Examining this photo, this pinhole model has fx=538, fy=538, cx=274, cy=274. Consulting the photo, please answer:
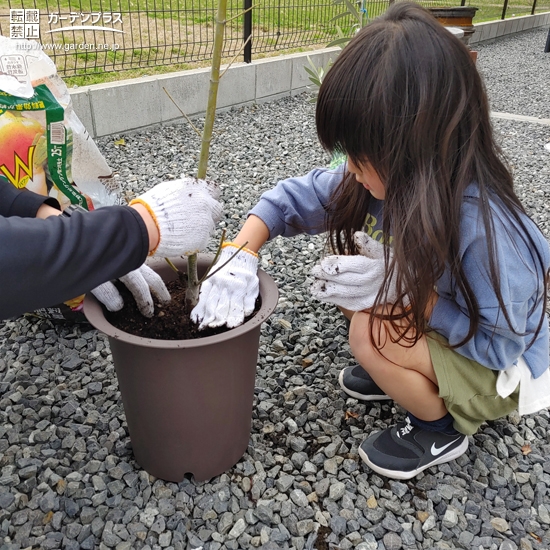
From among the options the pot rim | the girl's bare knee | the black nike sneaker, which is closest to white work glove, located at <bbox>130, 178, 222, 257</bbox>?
the pot rim

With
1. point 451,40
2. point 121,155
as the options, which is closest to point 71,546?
point 451,40

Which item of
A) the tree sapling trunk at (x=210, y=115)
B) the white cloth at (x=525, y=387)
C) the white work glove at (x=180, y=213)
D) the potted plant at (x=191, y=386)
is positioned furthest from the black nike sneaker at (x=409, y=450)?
the white work glove at (x=180, y=213)

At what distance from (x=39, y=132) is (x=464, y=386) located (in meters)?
1.37

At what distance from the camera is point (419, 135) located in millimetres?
974

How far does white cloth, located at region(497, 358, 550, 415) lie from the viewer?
123cm

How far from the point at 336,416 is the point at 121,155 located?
7.71 feet

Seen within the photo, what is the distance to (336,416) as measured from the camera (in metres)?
1.52

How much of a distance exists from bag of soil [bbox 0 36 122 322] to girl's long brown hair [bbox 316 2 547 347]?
938mm

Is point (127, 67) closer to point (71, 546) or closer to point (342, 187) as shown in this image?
point (342, 187)

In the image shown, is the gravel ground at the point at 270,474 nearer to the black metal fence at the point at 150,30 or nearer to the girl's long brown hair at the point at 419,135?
the girl's long brown hair at the point at 419,135

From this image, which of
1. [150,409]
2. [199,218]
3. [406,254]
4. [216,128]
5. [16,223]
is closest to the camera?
[16,223]

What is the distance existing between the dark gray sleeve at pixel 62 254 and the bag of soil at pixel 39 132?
91 centimetres

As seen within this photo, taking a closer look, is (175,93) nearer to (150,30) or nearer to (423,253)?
(150,30)

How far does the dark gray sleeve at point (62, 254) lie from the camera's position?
74cm
